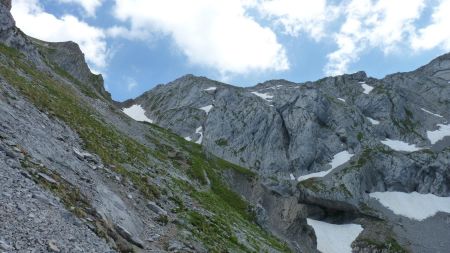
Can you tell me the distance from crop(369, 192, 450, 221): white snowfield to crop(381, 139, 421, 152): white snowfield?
89.5 ft

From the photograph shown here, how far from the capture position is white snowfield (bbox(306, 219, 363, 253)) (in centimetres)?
11459

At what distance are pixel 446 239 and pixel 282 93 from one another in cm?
9305

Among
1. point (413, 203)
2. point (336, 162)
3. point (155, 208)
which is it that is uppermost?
point (336, 162)

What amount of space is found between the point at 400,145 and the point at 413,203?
130 ft

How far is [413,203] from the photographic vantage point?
150 m

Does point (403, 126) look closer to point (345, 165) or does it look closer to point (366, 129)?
point (366, 129)

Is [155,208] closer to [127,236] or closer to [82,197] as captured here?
[127,236]

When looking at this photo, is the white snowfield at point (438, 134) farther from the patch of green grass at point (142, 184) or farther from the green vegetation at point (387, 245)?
the patch of green grass at point (142, 184)

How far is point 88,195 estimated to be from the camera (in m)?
18.7

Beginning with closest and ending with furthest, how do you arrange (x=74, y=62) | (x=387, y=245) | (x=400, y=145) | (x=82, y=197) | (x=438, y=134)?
(x=82, y=197), (x=387, y=245), (x=74, y=62), (x=400, y=145), (x=438, y=134)

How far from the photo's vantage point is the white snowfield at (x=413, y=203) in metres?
142

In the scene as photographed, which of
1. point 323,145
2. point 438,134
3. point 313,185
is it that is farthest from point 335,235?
point 438,134

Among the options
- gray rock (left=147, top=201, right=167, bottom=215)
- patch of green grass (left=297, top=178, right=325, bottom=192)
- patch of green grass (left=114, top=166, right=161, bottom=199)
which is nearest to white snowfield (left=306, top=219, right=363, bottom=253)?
patch of green grass (left=297, top=178, right=325, bottom=192)

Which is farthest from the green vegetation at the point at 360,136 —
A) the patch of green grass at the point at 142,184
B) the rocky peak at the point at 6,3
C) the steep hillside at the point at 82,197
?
the patch of green grass at the point at 142,184
